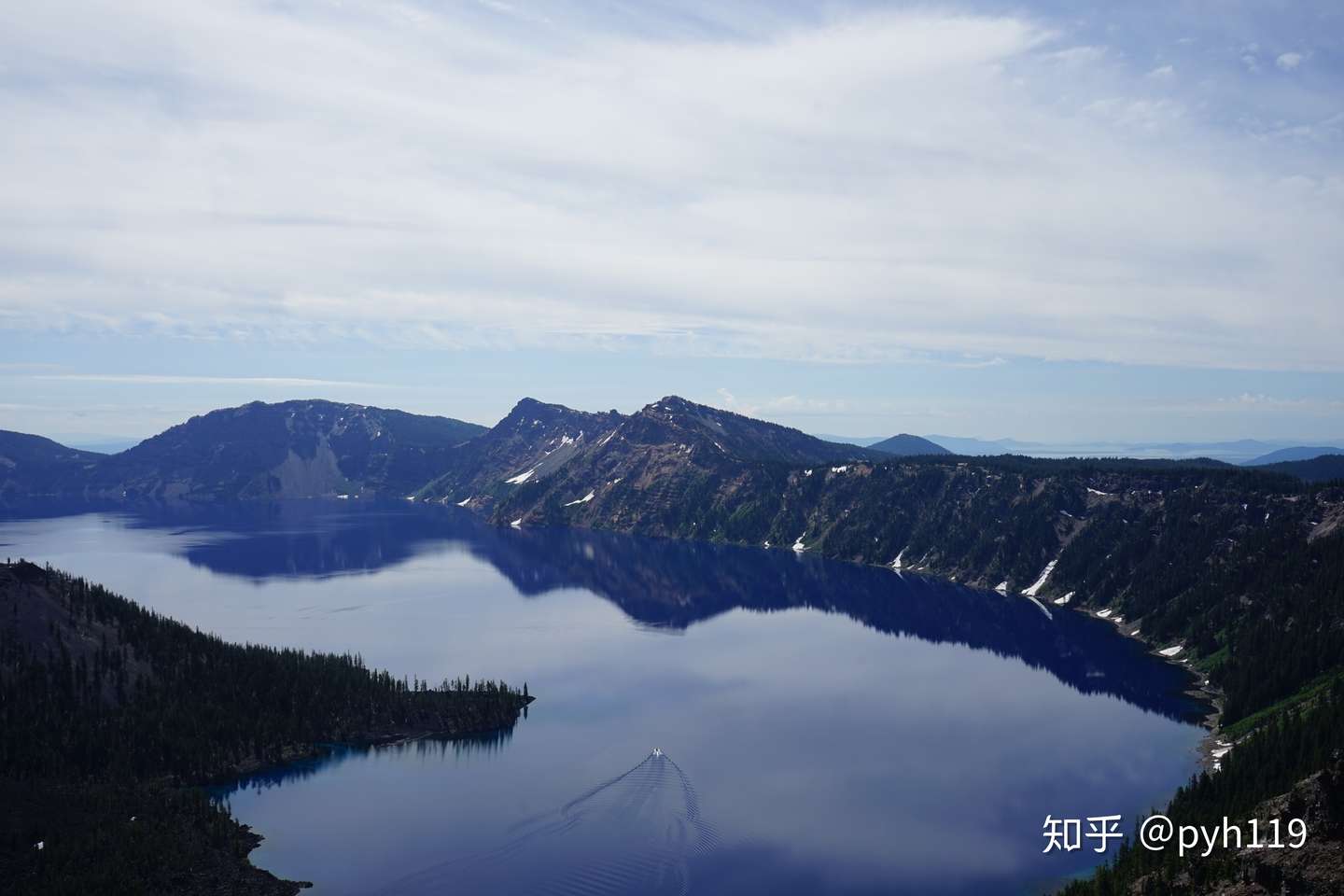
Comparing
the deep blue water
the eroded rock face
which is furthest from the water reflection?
the eroded rock face

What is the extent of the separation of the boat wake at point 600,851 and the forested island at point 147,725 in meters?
17.0

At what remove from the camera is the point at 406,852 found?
91.2 metres

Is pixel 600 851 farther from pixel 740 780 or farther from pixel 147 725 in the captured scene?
pixel 147 725

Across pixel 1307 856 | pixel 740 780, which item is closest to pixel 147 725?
pixel 740 780

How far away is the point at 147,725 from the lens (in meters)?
115

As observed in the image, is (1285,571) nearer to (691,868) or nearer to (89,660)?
(691,868)

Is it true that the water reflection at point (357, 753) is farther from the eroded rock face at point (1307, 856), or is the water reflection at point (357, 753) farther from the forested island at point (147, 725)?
the eroded rock face at point (1307, 856)

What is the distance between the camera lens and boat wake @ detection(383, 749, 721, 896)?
84.1 metres

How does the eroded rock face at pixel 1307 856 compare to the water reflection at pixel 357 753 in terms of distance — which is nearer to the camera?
the eroded rock face at pixel 1307 856

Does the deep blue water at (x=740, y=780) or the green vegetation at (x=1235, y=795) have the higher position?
the green vegetation at (x=1235, y=795)

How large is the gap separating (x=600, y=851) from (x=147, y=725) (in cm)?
6412

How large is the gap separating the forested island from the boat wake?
1696 cm

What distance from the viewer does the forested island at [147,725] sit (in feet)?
274

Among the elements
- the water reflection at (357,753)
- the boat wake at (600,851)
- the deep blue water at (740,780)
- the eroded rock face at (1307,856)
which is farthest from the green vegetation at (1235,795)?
the water reflection at (357,753)
